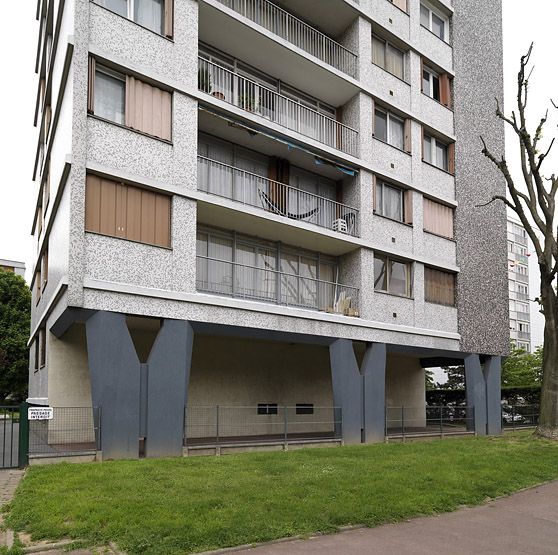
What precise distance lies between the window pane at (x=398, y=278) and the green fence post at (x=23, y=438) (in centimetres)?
1300

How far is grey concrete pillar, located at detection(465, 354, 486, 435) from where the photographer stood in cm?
2412

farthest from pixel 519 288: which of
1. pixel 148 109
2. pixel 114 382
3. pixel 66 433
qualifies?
pixel 66 433

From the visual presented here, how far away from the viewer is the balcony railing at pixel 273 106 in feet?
61.7

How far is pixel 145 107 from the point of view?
15836mm

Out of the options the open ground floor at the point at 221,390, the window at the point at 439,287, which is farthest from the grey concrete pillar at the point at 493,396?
the window at the point at 439,287

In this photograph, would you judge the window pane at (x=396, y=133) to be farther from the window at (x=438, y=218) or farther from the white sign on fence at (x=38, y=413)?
the white sign on fence at (x=38, y=413)

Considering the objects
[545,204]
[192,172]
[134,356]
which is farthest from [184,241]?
[545,204]

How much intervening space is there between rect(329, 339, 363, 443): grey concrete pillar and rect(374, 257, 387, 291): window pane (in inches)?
109

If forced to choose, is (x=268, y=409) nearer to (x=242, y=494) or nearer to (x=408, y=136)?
(x=408, y=136)

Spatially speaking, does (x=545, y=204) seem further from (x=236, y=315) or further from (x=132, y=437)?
(x=132, y=437)

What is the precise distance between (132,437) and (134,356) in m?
1.74

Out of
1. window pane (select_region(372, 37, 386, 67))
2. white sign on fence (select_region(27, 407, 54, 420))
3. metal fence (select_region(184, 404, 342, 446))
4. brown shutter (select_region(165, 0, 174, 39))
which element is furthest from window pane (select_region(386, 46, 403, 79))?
white sign on fence (select_region(27, 407, 54, 420))

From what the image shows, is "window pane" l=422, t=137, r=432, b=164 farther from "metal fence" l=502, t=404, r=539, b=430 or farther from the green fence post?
the green fence post

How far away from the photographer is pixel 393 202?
23.0 m
